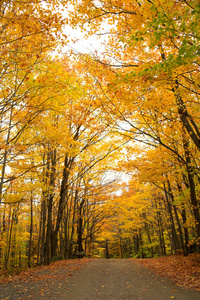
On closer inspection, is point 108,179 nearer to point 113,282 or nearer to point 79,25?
point 113,282

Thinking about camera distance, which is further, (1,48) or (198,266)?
(198,266)

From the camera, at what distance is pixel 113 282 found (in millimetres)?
6207

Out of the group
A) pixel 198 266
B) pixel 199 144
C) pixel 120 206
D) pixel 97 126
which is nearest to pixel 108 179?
pixel 120 206

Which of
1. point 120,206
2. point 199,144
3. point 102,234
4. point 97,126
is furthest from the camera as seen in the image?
point 102,234

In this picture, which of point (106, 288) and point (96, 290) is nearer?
point (96, 290)

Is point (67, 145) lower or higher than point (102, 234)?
higher

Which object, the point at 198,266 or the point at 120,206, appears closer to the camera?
the point at 198,266

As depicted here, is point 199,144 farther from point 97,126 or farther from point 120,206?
point 120,206

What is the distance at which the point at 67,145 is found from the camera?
8812mm

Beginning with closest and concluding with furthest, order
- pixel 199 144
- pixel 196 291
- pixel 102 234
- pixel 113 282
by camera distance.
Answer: pixel 196 291
pixel 199 144
pixel 113 282
pixel 102 234

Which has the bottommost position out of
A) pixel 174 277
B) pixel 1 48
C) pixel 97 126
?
pixel 174 277

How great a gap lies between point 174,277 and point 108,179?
9.75 metres

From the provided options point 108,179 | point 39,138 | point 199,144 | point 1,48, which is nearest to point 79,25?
point 1,48

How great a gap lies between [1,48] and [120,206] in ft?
42.7
